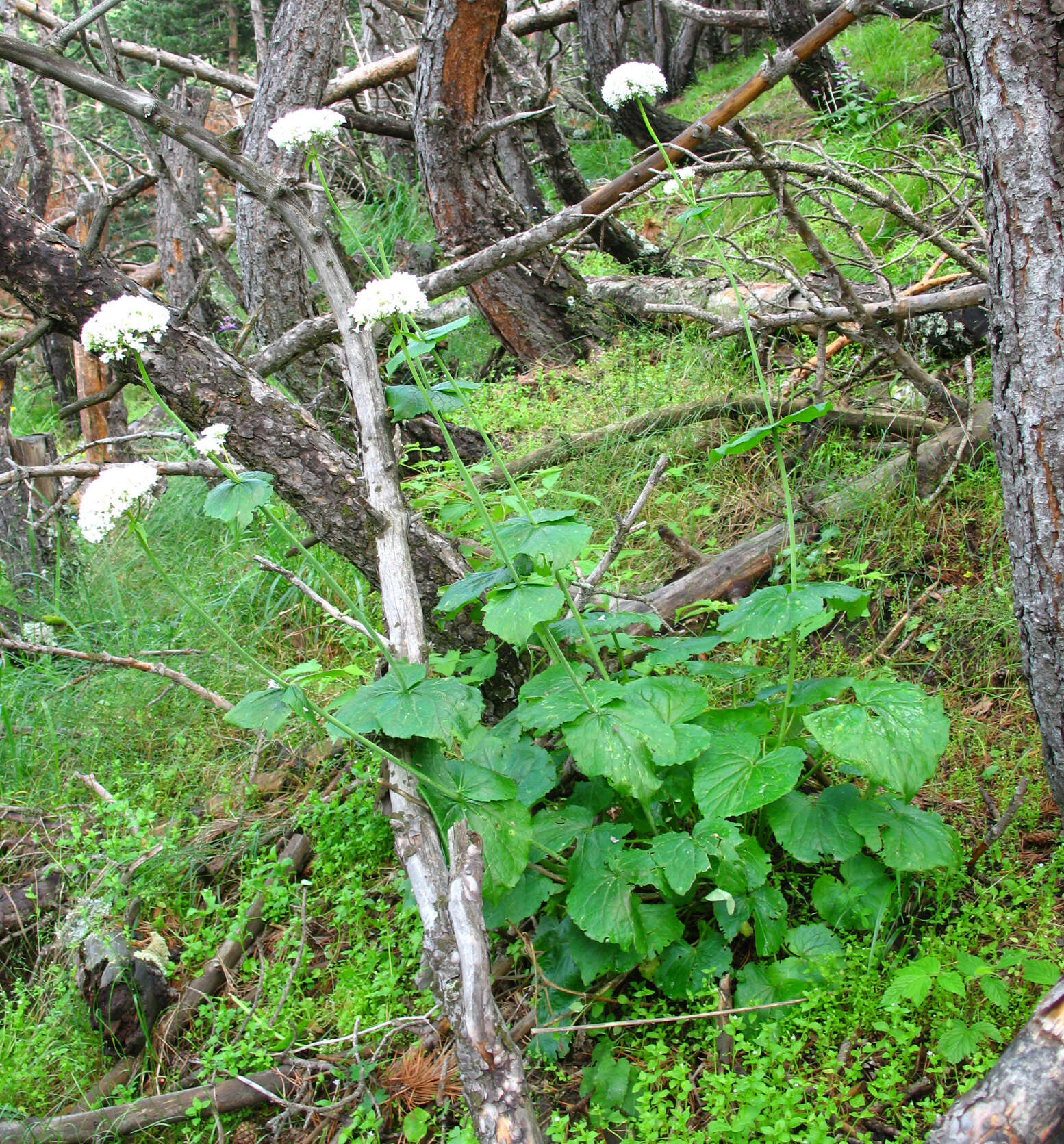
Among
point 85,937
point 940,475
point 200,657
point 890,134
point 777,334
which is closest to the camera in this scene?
point 85,937

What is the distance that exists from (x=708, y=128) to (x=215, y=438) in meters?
2.40

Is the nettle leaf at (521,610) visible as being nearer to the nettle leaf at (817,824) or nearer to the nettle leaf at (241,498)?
the nettle leaf at (241,498)

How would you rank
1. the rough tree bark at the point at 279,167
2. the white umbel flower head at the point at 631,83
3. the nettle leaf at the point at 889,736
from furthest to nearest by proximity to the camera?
the rough tree bark at the point at 279,167 → the white umbel flower head at the point at 631,83 → the nettle leaf at the point at 889,736

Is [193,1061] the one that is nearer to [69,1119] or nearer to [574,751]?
[69,1119]

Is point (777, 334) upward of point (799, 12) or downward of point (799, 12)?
downward

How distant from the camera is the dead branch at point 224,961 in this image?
88.5 inches

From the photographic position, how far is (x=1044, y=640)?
185 centimetres

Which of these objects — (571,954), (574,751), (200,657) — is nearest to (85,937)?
(200,657)

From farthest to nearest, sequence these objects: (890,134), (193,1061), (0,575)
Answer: (890,134)
(0,575)
(193,1061)

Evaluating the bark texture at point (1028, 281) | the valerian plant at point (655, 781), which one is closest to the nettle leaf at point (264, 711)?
the valerian plant at point (655, 781)

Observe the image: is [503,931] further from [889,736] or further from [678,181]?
[678,181]

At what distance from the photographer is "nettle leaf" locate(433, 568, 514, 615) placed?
1.90m

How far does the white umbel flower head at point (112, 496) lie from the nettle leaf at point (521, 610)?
0.73m

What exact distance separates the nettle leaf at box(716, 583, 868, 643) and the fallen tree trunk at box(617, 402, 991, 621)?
939 mm
